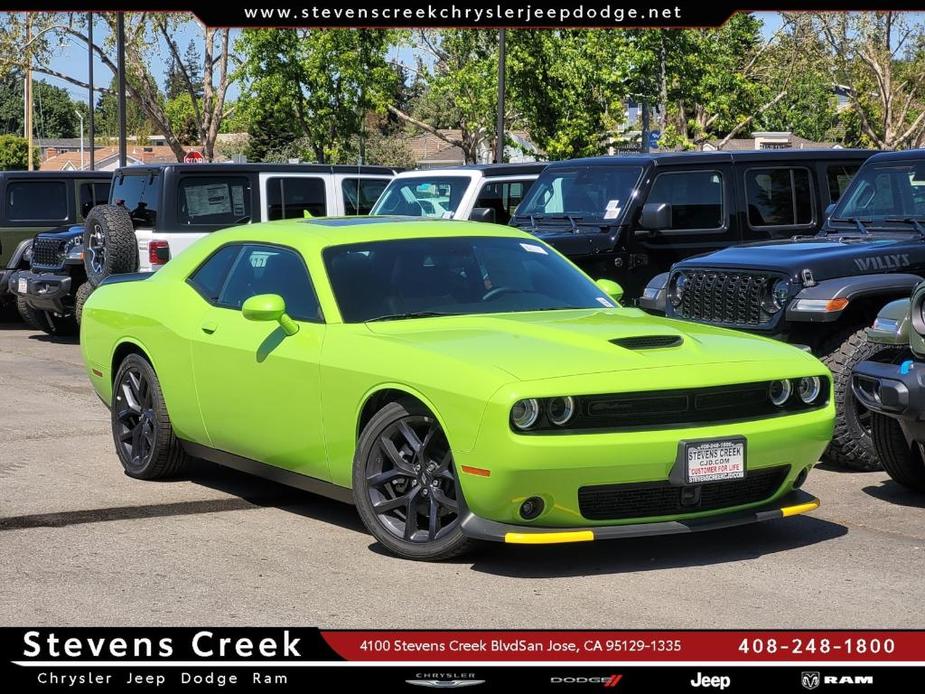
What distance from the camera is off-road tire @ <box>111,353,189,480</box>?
8242 mm

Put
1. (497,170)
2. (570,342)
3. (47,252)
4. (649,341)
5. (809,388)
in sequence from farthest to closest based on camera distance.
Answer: (47,252), (497,170), (809,388), (649,341), (570,342)

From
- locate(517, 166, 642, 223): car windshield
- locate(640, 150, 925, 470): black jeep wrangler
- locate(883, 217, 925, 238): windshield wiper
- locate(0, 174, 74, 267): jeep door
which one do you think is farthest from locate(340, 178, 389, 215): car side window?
locate(883, 217, 925, 238): windshield wiper

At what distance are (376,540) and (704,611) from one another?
1797 millimetres

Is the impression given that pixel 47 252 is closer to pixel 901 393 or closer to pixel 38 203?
pixel 38 203

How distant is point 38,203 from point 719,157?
401 inches

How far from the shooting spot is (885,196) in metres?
10.4

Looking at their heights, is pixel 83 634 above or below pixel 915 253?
below

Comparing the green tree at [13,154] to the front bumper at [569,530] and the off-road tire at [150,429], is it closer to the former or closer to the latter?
the off-road tire at [150,429]

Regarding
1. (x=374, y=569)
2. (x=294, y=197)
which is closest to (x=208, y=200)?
(x=294, y=197)

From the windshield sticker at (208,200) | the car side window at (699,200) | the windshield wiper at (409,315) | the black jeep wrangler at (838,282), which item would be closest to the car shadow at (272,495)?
the windshield wiper at (409,315)

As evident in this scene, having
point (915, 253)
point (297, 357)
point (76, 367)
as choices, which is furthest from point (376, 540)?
point (76, 367)

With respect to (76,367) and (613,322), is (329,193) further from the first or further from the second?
(613,322)

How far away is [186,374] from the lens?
313 inches

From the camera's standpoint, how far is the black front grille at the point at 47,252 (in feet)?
57.4
